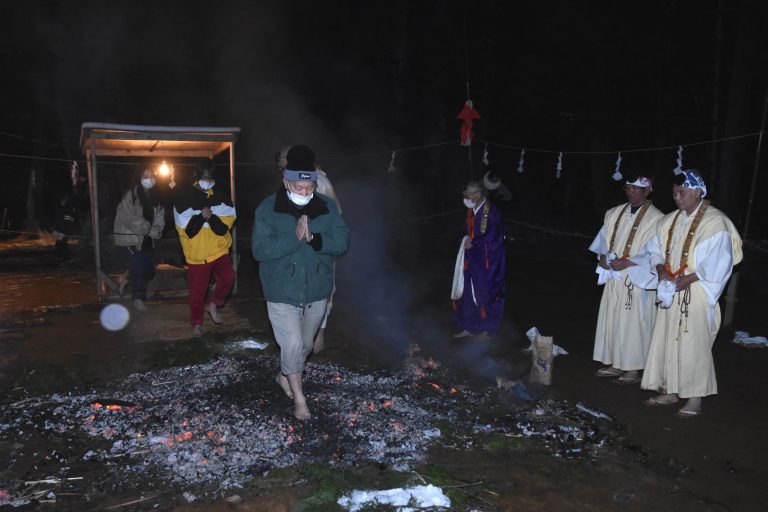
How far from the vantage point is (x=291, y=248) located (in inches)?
177

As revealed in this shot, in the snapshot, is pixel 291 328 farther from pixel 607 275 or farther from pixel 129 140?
pixel 129 140

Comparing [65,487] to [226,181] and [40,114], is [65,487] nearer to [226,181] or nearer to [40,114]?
[226,181]

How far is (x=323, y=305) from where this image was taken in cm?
487

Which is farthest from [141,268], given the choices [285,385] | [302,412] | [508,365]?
[508,365]

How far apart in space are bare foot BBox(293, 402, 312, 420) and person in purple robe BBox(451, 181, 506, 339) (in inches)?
133

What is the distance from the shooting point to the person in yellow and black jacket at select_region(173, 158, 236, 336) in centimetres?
689

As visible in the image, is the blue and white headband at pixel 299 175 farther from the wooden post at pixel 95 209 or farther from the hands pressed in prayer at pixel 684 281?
the wooden post at pixel 95 209

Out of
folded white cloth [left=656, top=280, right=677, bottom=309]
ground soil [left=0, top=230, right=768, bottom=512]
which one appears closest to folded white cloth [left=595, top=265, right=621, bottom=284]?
folded white cloth [left=656, top=280, right=677, bottom=309]

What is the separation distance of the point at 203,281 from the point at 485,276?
3.55 meters

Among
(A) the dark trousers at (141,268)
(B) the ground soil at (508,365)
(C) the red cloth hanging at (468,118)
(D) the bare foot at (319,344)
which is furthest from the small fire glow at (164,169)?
(D) the bare foot at (319,344)

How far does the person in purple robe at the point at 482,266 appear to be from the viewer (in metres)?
7.48

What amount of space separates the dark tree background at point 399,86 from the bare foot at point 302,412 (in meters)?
12.9

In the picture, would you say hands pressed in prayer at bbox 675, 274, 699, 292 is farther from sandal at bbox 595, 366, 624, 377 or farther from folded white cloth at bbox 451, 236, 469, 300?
folded white cloth at bbox 451, 236, 469, 300

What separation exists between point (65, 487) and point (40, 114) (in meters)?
19.7
